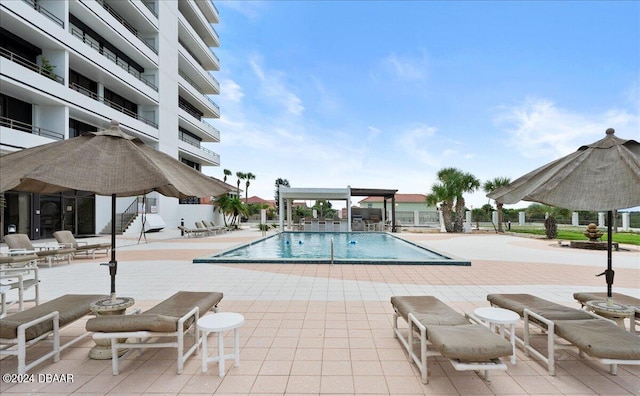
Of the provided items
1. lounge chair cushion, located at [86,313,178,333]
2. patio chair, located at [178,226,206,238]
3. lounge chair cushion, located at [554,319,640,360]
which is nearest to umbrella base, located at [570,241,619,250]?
lounge chair cushion, located at [554,319,640,360]

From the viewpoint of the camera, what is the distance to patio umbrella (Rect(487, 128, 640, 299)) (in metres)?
2.93

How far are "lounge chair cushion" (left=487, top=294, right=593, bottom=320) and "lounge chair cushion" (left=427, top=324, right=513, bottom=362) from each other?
1.23 meters

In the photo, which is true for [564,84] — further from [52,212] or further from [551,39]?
[52,212]

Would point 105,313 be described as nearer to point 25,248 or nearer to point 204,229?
point 25,248

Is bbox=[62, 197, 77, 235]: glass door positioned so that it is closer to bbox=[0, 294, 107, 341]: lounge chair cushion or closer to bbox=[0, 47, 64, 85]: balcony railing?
bbox=[0, 47, 64, 85]: balcony railing

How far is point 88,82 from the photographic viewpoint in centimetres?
1972

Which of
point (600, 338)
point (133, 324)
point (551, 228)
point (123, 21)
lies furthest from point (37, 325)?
point (123, 21)

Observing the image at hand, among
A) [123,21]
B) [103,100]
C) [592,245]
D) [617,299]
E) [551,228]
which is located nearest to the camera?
[617,299]

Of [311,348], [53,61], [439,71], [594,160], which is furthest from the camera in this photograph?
[439,71]

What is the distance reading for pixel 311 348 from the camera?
3.71m

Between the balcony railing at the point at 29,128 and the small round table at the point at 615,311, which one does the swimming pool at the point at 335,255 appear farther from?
the balcony railing at the point at 29,128

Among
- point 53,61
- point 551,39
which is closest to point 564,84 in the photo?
point 551,39

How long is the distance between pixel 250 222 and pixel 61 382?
3933cm

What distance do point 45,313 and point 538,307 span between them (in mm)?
5813
